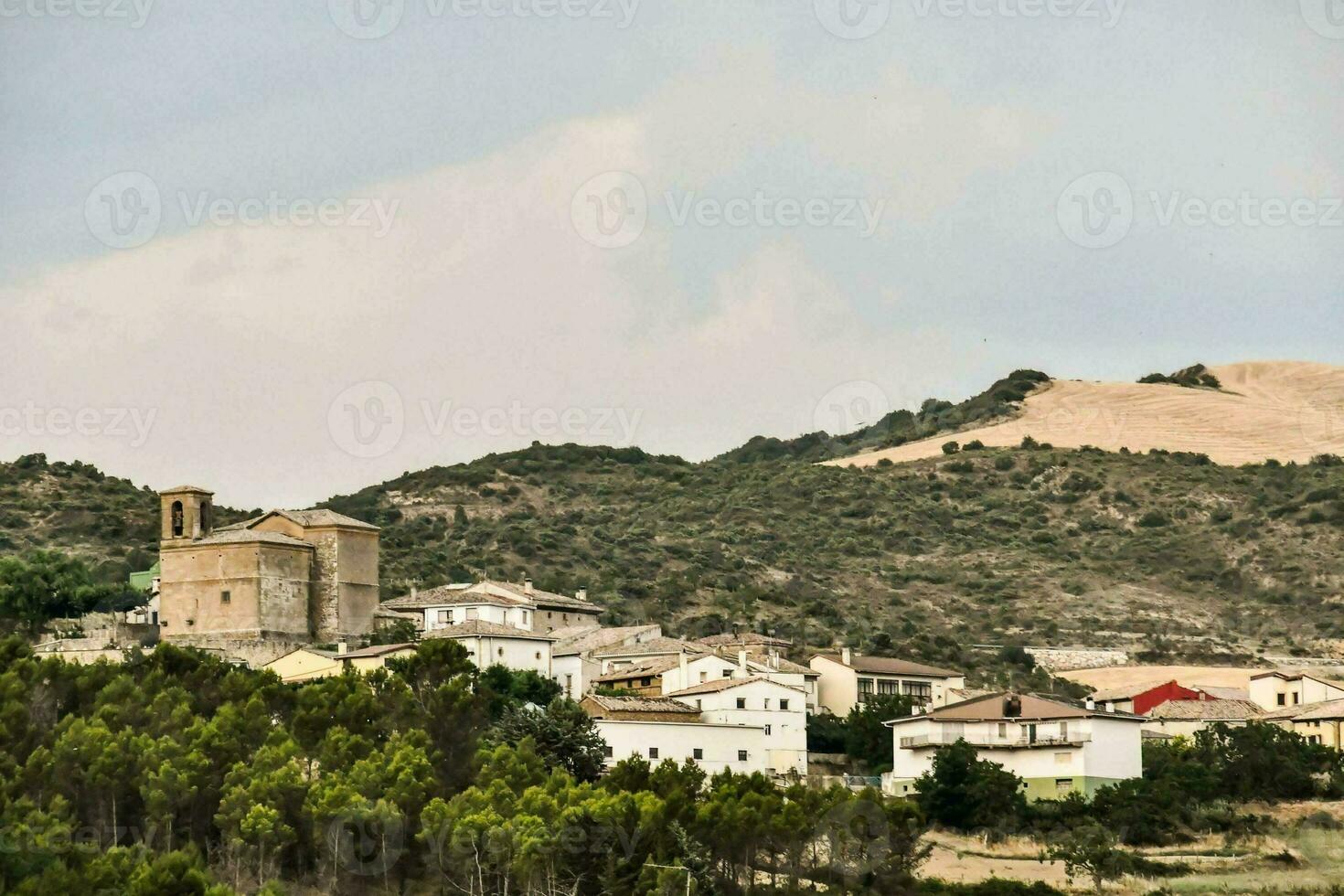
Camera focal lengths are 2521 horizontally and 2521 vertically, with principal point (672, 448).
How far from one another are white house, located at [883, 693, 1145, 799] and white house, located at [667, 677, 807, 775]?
2.76 meters

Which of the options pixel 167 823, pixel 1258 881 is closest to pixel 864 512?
pixel 1258 881

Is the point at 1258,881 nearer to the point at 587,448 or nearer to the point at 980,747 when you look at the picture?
the point at 980,747

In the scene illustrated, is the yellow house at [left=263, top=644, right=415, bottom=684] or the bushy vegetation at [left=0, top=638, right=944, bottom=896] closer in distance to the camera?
the bushy vegetation at [left=0, top=638, right=944, bottom=896]

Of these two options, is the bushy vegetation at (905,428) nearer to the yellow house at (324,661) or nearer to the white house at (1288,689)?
the white house at (1288,689)

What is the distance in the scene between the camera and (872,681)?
8056 centimetres

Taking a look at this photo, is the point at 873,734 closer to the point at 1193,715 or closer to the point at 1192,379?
the point at 1193,715

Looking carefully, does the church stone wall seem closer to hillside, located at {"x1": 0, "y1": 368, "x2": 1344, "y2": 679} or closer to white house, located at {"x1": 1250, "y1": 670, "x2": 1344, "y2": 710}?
hillside, located at {"x1": 0, "y1": 368, "x2": 1344, "y2": 679}

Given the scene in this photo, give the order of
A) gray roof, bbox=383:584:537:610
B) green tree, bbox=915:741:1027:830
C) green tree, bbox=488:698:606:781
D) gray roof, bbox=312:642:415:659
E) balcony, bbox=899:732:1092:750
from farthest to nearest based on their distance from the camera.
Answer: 1. gray roof, bbox=383:584:537:610
2. gray roof, bbox=312:642:415:659
3. balcony, bbox=899:732:1092:750
4. green tree, bbox=915:741:1027:830
5. green tree, bbox=488:698:606:781

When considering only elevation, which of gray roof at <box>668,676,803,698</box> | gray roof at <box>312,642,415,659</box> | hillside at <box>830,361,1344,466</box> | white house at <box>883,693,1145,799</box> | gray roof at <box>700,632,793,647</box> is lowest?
white house at <box>883,693,1145,799</box>

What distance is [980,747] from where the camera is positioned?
229 feet

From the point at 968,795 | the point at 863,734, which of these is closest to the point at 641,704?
the point at 863,734

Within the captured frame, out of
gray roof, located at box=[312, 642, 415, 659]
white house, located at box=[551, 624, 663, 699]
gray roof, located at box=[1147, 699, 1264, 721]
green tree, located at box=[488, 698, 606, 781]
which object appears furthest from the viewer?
gray roof, located at box=[1147, 699, 1264, 721]

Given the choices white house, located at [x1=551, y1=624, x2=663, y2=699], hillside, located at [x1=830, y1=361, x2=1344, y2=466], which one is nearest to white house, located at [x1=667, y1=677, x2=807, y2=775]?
white house, located at [x1=551, y1=624, x2=663, y2=699]

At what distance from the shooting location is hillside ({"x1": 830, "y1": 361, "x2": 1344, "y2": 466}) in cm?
14075
